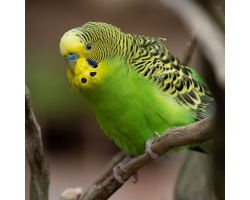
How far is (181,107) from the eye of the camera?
1.67 meters

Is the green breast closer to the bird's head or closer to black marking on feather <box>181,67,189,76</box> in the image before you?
the bird's head

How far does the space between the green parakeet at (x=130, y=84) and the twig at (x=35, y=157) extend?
30 centimetres

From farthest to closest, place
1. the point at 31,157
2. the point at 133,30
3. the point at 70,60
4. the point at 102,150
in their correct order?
the point at 102,150 → the point at 133,30 → the point at 31,157 → the point at 70,60

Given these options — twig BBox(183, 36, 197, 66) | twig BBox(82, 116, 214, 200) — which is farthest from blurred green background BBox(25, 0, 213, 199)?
twig BBox(82, 116, 214, 200)

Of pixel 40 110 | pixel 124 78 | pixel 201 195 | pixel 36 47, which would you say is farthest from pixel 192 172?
pixel 36 47

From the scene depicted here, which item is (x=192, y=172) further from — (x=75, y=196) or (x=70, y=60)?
(x=70, y=60)

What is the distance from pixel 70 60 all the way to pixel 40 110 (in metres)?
0.69

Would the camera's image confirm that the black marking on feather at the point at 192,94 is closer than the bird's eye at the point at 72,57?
No

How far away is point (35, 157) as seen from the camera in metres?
1.70

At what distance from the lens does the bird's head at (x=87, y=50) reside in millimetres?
1445

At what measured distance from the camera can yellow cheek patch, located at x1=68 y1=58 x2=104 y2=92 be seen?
1.47 m

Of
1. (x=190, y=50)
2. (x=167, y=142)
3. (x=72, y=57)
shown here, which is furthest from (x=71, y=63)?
(x=190, y=50)

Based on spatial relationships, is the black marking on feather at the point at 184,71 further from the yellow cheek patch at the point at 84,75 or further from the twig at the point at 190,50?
the yellow cheek patch at the point at 84,75

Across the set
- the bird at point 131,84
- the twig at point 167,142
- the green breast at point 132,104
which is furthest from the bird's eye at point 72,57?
the twig at point 167,142
